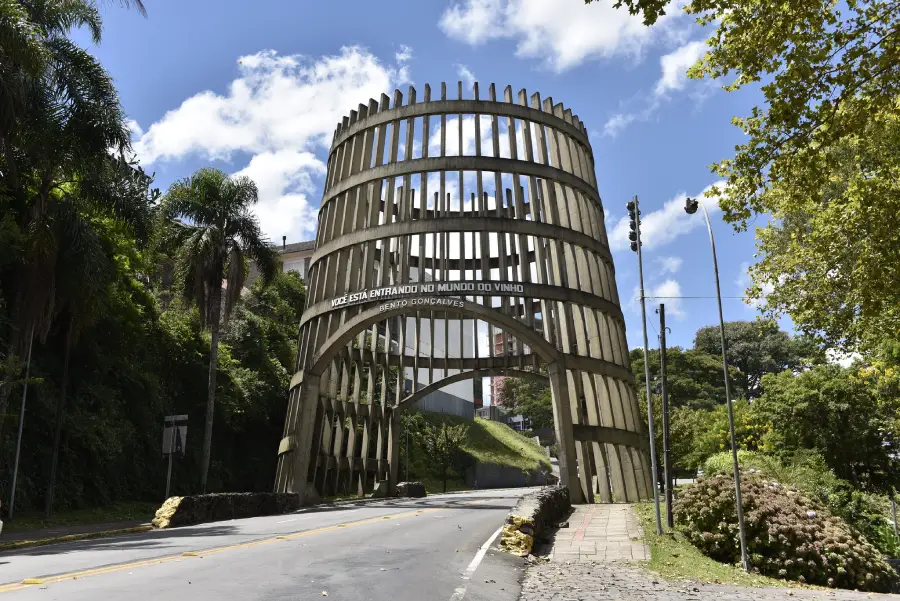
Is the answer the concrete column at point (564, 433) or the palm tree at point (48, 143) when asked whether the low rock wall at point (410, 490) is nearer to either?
the concrete column at point (564, 433)

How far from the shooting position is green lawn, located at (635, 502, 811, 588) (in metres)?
12.3

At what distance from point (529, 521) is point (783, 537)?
18.9ft

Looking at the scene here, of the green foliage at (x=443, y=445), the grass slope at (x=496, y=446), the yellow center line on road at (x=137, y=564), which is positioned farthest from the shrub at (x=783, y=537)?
the grass slope at (x=496, y=446)

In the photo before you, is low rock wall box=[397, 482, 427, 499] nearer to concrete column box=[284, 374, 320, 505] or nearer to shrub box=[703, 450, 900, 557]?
concrete column box=[284, 374, 320, 505]

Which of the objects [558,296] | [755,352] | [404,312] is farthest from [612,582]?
[755,352]

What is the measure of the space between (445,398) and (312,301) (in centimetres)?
3438

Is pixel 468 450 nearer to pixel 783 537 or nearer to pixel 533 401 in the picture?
pixel 533 401

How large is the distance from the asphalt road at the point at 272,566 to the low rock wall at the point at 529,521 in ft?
1.26

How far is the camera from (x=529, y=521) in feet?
46.5

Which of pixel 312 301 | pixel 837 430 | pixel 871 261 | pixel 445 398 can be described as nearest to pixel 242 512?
pixel 312 301

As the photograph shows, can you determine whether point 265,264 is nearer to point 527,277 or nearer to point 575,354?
point 527,277

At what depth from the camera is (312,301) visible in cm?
3522

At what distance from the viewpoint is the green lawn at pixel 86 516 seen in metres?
20.4

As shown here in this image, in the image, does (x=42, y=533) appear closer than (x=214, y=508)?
Yes
